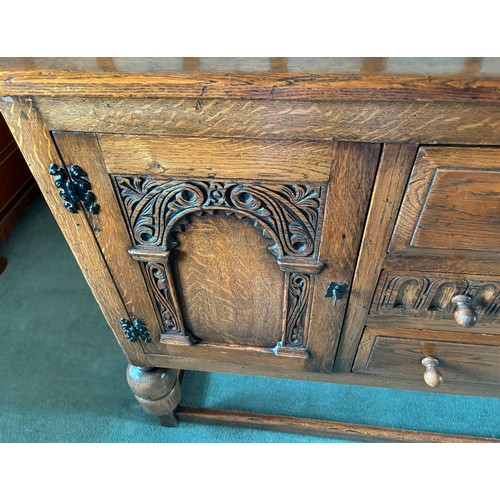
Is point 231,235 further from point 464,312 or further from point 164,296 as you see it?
point 464,312

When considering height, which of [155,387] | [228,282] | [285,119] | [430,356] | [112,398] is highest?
[285,119]

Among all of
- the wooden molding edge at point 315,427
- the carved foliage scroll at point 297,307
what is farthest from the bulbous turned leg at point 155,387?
the carved foliage scroll at point 297,307

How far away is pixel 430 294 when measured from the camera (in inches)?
20.0

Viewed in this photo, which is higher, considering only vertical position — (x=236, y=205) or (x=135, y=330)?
(x=236, y=205)

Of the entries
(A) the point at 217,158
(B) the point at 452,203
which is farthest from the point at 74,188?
(B) the point at 452,203

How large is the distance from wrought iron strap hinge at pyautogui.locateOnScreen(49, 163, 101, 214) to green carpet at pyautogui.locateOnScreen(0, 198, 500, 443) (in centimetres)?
66

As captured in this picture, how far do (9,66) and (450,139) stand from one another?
1.36 ft

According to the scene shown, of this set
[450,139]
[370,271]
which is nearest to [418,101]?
[450,139]

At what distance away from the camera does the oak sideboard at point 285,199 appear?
1.16 feet

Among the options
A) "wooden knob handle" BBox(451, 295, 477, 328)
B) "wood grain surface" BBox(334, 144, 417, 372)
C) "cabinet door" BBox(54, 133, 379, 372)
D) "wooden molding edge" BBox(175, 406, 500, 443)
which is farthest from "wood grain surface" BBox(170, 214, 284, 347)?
"wooden molding edge" BBox(175, 406, 500, 443)

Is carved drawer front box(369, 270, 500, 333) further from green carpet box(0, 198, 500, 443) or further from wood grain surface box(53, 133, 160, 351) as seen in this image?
green carpet box(0, 198, 500, 443)

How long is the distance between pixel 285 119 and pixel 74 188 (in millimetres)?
254

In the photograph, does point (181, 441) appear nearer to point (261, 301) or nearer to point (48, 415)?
point (48, 415)

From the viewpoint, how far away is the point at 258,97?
35cm
